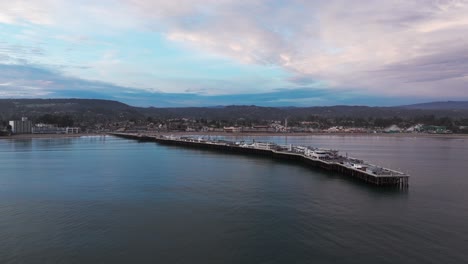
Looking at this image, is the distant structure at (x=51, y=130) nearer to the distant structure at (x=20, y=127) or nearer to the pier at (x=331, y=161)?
the distant structure at (x=20, y=127)

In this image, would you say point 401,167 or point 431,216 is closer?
point 431,216

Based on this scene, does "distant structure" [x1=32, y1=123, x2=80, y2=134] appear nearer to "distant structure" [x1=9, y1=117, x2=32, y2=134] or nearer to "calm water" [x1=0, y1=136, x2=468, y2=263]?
"distant structure" [x1=9, y1=117, x2=32, y2=134]

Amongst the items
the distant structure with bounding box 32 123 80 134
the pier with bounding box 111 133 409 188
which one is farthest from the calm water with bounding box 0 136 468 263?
the distant structure with bounding box 32 123 80 134

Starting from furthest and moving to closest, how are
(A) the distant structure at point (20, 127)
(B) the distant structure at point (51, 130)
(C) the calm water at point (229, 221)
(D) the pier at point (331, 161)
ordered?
(B) the distant structure at point (51, 130) < (A) the distant structure at point (20, 127) < (D) the pier at point (331, 161) < (C) the calm water at point (229, 221)

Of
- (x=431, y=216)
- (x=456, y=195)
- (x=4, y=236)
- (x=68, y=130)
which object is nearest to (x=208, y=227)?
(x=4, y=236)

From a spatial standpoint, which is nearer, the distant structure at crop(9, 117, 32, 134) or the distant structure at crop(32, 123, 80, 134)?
the distant structure at crop(9, 117, 32, 134)

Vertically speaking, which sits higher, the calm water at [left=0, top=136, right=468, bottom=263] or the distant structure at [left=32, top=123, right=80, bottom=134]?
the distant structure at [left=32, top=123, right=80, bottom=134]

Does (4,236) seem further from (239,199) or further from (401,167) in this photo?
(401,167)

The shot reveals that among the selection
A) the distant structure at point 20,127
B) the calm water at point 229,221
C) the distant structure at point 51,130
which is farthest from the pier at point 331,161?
the distant structure at point 51,130
